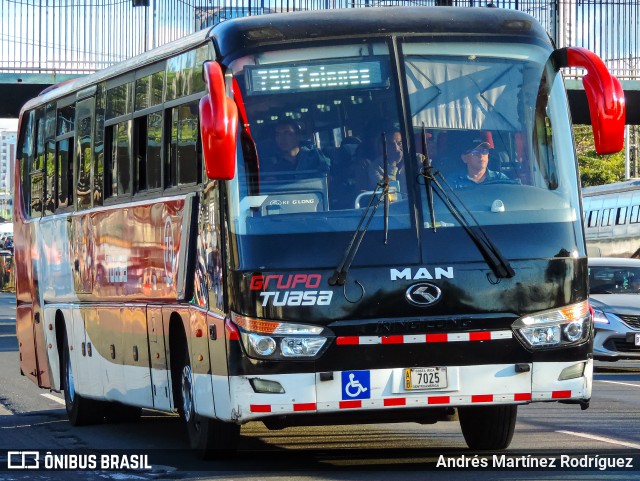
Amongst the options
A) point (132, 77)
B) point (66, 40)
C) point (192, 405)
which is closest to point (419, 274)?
point (192, 405)

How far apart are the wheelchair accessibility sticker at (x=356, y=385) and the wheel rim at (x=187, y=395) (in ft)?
6.25

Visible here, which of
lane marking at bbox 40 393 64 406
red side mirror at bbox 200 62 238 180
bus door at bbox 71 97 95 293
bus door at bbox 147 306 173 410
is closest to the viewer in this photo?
red side mirror at bbox 200 62 238 180

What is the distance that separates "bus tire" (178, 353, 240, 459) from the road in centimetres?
10

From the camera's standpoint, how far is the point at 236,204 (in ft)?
32.5

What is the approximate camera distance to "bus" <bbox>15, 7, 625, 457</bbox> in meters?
9.62

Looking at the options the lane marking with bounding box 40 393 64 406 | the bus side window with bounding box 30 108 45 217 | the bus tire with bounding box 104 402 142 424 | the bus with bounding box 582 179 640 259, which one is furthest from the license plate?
the bus with bounding box 582 179 640 259

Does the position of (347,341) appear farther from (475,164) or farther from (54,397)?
(54,397)

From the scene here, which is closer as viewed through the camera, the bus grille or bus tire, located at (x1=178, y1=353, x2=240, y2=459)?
bus tire, located at (x1=178, y1=353, x2=240, y2=459)

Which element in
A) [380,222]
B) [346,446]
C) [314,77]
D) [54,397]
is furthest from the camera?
[54,397]

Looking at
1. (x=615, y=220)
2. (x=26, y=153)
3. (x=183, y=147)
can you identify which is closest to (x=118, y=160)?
(x=183, y=147)

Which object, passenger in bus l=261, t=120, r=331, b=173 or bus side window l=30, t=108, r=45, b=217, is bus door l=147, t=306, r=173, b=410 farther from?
bus side window l=30, t=108, r=45, b=217

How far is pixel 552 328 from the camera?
9.84m

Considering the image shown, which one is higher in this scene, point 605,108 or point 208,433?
point 605,108

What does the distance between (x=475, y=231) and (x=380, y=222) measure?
60 cm
